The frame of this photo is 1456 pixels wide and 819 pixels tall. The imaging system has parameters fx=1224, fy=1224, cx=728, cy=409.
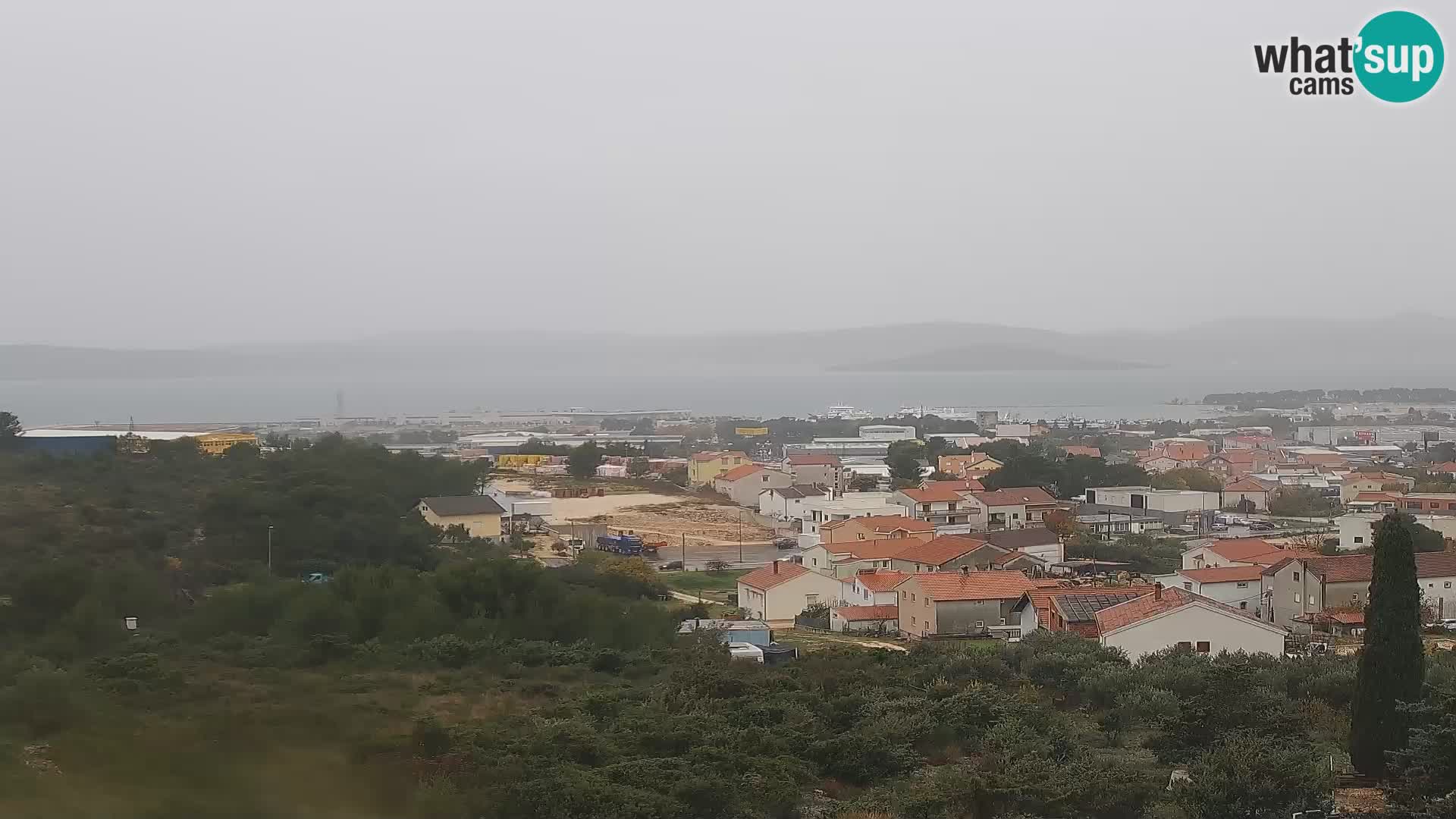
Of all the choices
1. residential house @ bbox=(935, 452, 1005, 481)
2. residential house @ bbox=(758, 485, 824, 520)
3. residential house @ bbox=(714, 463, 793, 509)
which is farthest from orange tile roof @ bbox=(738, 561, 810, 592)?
residential house @ bbox=(935, 452, 1005, 481)

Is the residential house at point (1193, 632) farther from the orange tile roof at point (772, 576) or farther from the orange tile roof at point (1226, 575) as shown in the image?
the orange tile roof at point (772, 576)

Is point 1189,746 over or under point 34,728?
under

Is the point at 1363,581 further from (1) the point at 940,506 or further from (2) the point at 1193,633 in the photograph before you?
(1) the point at 940,506

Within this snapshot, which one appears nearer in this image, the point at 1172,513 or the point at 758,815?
the point at 758,815

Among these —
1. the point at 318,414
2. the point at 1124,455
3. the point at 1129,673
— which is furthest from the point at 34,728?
the point at 318,414

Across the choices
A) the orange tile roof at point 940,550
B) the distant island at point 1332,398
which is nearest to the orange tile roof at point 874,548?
the orange tile roof at point 940,550

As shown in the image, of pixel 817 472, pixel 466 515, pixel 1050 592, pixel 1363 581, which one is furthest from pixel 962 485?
pixel 1050 592

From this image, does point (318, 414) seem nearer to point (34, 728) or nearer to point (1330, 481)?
point (1330, 481)

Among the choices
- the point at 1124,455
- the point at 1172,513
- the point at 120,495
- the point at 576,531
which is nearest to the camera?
the point at 120,495
